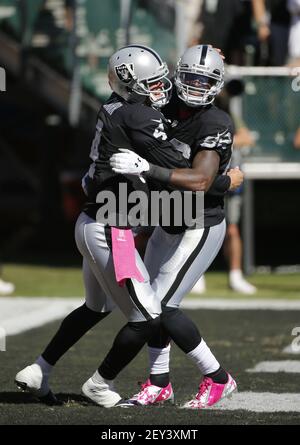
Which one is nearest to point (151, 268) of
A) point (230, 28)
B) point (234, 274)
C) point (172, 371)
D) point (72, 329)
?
point (72, 329)

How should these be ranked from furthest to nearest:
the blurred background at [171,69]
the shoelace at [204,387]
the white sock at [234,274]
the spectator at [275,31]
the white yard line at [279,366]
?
the spectator at [275,31]
the blurred background at [171,69]
the white sock at [234,274]
the white yard line at [279,366]
the shoelace at [204,387]

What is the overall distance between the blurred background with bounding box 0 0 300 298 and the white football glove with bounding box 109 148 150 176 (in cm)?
626

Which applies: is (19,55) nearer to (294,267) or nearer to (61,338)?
(294,267)

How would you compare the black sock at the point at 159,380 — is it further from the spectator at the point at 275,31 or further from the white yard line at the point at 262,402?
the spectator at the point at 275,31

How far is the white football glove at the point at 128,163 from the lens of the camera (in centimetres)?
584

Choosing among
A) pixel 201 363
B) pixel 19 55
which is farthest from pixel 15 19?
pixel 201 363

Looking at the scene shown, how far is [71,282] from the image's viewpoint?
43.8 ft

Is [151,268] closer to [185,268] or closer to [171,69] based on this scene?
[185,268]

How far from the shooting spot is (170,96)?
641 centimetres

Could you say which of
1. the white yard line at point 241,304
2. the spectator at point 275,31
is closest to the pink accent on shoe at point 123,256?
the white yard line at point 241,304

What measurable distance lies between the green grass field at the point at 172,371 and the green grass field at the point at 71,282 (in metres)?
1.69

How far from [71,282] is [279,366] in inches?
225

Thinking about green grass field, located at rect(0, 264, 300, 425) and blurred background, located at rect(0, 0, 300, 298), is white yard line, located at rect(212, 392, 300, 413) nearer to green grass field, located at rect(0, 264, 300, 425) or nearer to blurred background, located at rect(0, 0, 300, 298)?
green grass field, located at rect(0, 264, 300, 425)

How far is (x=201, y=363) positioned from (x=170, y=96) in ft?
4.53
